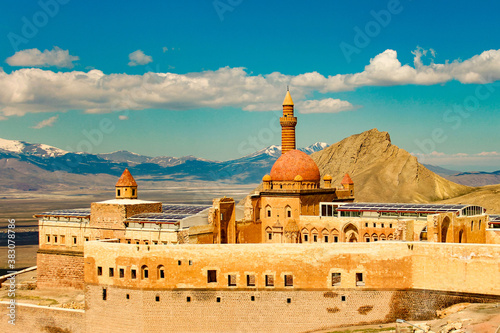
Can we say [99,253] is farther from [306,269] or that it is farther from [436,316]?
[436,316]

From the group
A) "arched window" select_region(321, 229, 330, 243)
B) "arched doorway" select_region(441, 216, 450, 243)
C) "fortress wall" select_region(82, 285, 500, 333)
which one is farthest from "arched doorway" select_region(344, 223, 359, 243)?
"fortress wall" select_region(82, 285, 500, 333)

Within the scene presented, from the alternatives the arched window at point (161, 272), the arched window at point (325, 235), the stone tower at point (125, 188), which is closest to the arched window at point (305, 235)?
the arched window at point (325, 235)

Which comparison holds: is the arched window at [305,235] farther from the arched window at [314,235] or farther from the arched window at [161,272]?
the arched window at [161,272]

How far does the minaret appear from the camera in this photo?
70.8 meters

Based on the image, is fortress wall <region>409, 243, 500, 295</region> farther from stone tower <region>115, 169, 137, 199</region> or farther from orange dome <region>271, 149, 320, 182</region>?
stone tower <region>115, 169, 137, 199</region>

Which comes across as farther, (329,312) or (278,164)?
(278,164)

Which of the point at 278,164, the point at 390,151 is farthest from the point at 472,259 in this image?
the point at 390,151

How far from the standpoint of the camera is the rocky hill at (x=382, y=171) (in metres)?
135

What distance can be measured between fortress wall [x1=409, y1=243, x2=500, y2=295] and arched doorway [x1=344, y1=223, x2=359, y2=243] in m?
13.9

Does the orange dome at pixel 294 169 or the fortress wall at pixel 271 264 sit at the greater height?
the orange dome at pixel 294 169

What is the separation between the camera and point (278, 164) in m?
60.8

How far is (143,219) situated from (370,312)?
2011 centimetres

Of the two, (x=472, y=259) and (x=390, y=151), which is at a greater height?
(x=390, y=151)

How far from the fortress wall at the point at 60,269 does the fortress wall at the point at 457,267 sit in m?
29.6
